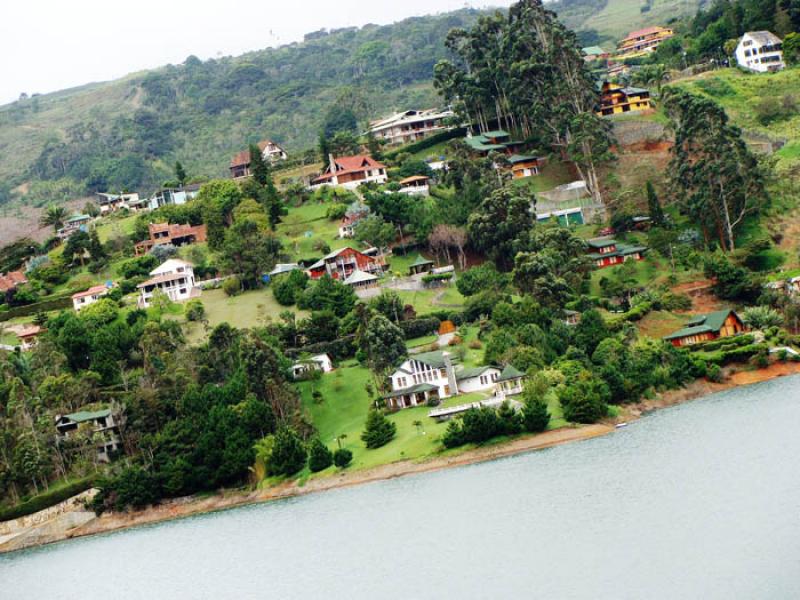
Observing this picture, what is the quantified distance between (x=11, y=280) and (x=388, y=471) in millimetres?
65688

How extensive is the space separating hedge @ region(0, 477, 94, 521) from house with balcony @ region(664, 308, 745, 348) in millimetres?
45864

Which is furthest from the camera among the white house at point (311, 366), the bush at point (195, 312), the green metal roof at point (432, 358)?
the bush at point (195, 312)

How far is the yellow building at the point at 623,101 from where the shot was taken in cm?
12800

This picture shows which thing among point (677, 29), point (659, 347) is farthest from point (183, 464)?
point (677, 29)

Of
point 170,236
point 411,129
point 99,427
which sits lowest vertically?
point 99,427

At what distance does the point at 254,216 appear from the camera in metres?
120

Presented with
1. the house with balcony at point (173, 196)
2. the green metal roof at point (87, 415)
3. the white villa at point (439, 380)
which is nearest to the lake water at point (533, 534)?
the white villa at point (439, 380)

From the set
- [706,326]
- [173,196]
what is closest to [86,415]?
[706,326]

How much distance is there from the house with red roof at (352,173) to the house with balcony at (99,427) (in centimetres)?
4543

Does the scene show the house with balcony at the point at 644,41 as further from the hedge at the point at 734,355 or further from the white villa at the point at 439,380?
the white villa at the point at 439,380

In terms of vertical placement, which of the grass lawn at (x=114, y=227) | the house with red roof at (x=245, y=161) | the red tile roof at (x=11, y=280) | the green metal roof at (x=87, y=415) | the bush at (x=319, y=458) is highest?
the house with red roof at (x=245, y=161)

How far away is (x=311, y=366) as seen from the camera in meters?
93.5

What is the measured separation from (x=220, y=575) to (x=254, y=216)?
62.0 meters

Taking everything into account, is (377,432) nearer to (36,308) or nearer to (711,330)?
(711,330)
